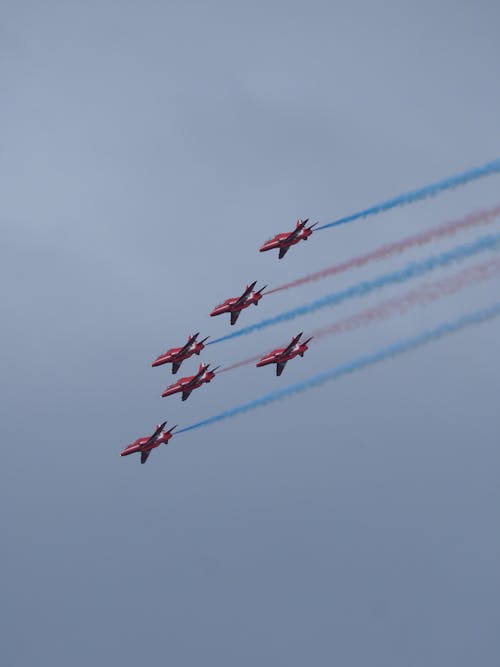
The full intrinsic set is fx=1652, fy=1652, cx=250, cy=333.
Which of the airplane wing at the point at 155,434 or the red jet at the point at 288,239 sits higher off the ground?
the red jet at the point at 288,239

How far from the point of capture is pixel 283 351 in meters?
136

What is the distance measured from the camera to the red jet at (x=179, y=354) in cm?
13988

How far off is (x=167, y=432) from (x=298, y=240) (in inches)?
771

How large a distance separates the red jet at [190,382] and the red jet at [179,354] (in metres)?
1.69

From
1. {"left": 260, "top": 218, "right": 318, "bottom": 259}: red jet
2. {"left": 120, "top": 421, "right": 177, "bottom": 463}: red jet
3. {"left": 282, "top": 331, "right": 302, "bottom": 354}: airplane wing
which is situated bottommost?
{"left": 120, "top": 421, "right": 177, "bottom": 463}: red jet

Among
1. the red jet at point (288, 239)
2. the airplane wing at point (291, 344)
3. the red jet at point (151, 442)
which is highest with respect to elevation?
the red jet at point (288, 239)

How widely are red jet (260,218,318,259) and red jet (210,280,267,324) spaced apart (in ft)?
11.5

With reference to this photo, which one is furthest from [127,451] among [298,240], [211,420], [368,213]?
[368,213]

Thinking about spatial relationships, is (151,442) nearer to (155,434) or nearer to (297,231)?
(155,434)

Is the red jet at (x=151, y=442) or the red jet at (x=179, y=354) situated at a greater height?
the red jet at (x=179, y=354)

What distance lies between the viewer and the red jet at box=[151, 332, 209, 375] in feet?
459

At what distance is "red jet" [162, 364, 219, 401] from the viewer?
5448 inches

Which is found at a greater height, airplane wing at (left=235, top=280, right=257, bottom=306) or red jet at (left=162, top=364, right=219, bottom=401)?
airplane wing at (left=235, top=280, right=257, bottom=306)

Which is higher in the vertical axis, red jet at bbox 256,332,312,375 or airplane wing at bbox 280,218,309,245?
airplane wing at bbox 280,218,309,245
